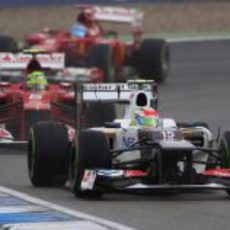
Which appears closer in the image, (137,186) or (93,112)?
(137,186)

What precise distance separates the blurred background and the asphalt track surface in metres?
11.0

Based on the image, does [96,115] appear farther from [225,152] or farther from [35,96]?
[225,152]

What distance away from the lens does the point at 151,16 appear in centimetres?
3956

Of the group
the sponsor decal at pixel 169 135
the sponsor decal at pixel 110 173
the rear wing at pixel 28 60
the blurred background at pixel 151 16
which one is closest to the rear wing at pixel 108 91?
the sponsor decal at pixel 169 135

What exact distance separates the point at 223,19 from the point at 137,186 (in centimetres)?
2929

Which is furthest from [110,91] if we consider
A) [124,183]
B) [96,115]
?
[96,115]

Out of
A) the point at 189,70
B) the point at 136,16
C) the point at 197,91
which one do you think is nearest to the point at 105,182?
the point at 197,91

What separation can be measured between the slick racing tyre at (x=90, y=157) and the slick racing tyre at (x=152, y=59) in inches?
604

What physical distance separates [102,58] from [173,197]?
45.5ft

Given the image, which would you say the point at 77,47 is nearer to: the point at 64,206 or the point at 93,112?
the point at 93,112

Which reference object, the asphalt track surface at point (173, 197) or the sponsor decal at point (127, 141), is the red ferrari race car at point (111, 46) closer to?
the asphalt track surface at point (173, 197)

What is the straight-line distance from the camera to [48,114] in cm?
1703

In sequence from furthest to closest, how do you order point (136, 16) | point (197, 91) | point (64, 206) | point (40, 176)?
point (136, 16) < point (197, 91) < point (40, 176) < point (64, 206)

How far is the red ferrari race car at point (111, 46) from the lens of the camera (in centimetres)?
2648
